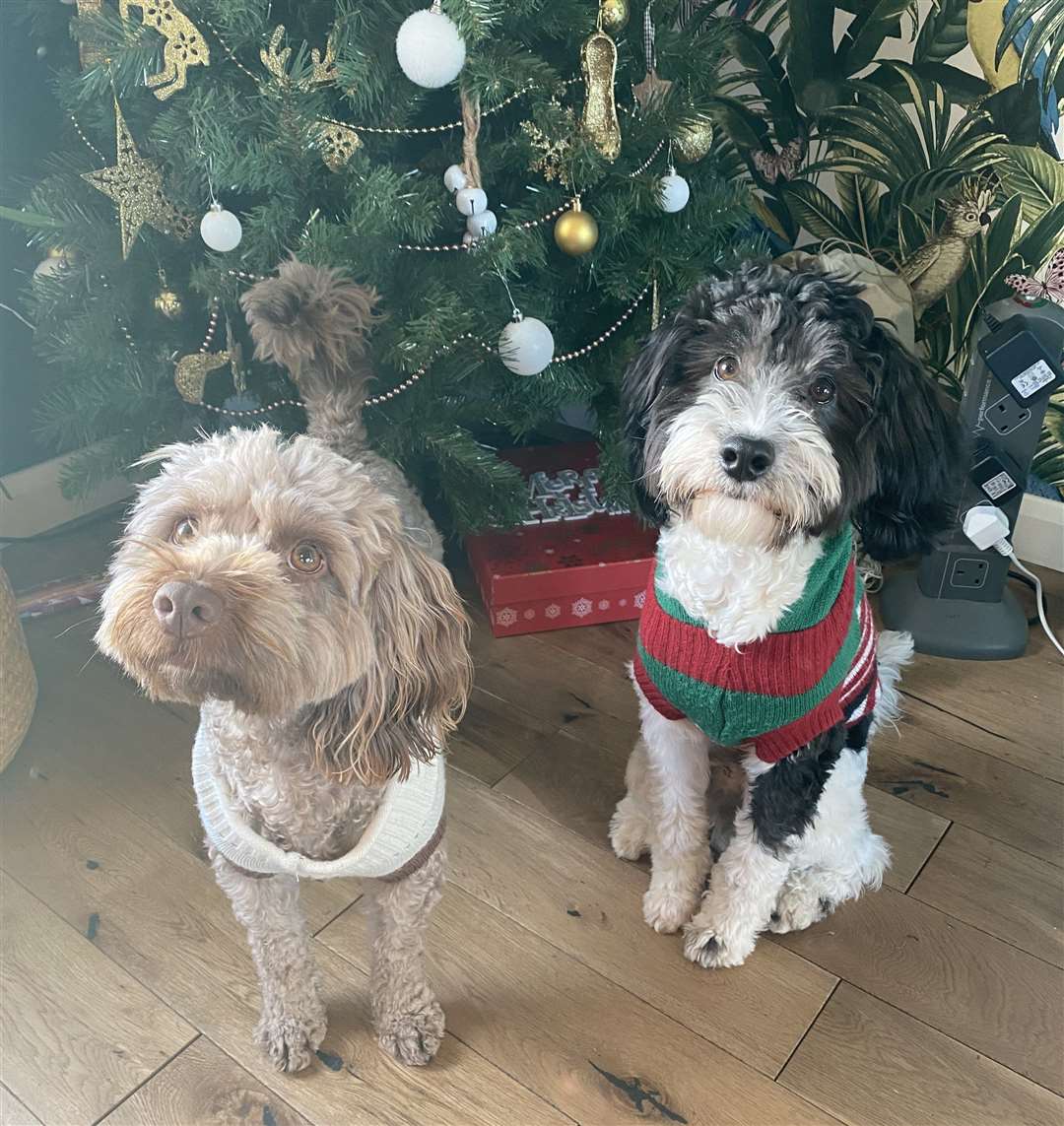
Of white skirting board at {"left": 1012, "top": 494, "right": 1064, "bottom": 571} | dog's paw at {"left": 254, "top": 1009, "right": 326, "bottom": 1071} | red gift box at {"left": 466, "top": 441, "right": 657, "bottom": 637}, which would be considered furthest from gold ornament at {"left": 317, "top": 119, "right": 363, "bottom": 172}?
white skirting board at {"left": 1012, "top": 494, "right": 1064, "bottom": 571}

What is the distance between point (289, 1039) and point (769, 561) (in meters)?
0.88

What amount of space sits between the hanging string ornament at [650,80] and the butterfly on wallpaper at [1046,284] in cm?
92

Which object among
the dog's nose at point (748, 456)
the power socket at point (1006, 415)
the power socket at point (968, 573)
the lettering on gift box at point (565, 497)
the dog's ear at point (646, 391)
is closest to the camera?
the dog's nose at point (748, 456)

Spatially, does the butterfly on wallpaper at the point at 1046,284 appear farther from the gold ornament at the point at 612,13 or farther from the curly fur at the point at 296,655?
the curly fur at the point at 296,655

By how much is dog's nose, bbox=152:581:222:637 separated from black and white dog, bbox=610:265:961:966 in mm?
506

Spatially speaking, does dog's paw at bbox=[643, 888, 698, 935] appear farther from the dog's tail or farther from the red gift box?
the dog's tail

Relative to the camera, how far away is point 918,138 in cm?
198

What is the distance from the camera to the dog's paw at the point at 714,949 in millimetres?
1325

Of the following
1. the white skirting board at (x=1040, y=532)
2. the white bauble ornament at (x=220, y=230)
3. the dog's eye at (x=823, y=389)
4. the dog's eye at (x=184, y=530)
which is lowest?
the white skirting board at (x=1040, y=532)

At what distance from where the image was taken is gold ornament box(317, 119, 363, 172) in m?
1.40

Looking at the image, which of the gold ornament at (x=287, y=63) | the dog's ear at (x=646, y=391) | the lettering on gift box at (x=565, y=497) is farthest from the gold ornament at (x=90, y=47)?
the lettering on gift box at (x=565, y=497)

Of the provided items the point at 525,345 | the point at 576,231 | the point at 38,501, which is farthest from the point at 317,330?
the point at 38,501

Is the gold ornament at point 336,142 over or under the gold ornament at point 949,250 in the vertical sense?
over

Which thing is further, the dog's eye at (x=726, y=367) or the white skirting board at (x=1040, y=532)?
the white skirting board at (x=1040, y=532)
